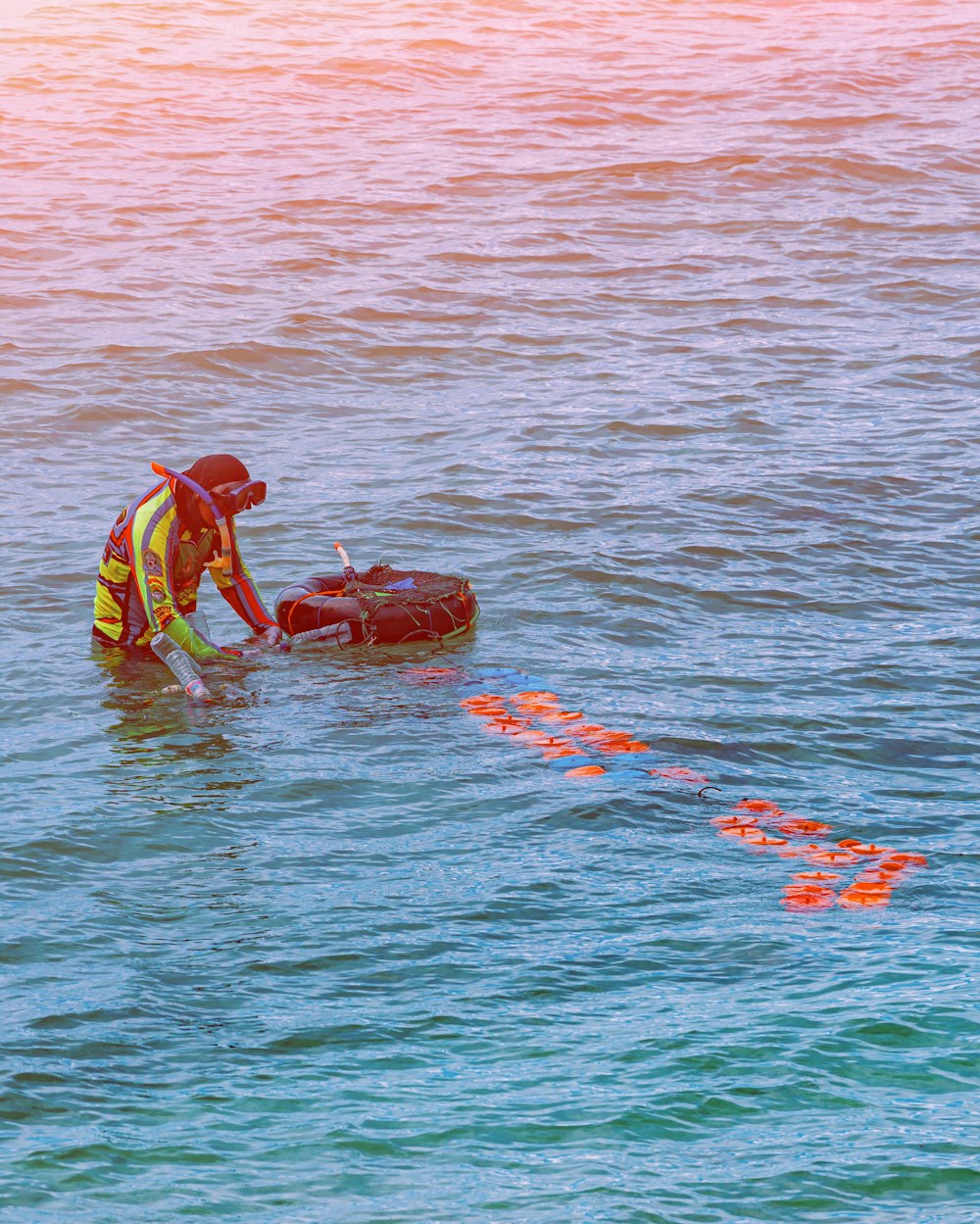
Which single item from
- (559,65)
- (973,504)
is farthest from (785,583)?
(559,65)

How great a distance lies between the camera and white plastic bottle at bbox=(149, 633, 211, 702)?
10375mm

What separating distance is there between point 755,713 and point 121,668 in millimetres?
4571

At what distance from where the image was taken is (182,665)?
414 inches

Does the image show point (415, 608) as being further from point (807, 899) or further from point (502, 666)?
point (807, 899)

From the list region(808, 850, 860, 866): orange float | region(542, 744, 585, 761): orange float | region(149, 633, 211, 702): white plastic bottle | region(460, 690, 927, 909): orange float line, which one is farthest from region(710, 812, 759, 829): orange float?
region(149, 633, 211, 702): white plastic bottle

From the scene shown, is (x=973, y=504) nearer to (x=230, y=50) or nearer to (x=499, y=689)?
(x=499, y=689)

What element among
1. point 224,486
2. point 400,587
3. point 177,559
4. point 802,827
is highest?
point 224,486

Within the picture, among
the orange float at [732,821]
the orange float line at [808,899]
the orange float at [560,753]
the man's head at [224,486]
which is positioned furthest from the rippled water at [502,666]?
the man's head at [224,486]

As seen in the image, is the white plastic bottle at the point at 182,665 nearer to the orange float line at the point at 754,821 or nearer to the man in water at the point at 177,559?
the man in water at the point at 177,559

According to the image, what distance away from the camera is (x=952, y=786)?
929cm

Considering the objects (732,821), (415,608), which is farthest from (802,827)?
(415,608)

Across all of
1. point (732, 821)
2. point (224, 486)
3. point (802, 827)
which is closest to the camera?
point (802, 827)

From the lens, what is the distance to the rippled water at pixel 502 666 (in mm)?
5715

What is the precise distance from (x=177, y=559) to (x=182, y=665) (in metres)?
0.77
